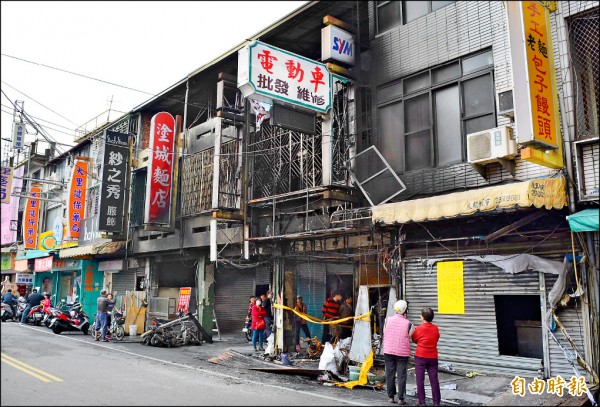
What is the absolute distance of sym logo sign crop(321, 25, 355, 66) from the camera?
1370 centimetres

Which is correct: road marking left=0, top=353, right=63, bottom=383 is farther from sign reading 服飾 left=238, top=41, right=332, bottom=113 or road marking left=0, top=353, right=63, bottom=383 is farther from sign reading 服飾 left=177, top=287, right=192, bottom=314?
sign reading 服飾 left=177, top=287, right=192, bottom=314

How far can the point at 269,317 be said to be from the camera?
16438 millimetres

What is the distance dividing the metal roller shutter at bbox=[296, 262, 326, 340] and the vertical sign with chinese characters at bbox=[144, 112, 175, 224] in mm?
6968

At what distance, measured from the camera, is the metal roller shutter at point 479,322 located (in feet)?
34.4

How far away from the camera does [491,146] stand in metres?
10.6

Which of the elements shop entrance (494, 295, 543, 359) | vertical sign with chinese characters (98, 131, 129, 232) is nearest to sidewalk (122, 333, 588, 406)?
shop entrance (494, 295, 543, 359)

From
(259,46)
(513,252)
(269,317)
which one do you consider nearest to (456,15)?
(259,46)

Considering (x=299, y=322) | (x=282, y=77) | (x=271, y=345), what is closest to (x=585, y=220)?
(x=282, y=77)

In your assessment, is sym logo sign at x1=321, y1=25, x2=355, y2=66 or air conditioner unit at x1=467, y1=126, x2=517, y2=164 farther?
sym logo sign at x1=321, y1=25, x2=355, y2=66

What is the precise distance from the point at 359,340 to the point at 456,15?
8.42 metres

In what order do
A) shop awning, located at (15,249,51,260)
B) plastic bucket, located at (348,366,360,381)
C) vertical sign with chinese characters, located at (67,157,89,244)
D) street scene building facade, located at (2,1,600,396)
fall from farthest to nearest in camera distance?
shop awning, located at (15,249,51,260)
vertical sign with chinese characters, located at (67,157,89,244)
plastic bucket, located at (348,366,360,381)
street scene building facade, located at (2,1,600,396)

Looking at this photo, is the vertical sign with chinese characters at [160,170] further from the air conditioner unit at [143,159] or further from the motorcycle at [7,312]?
the motorcycle at [7,312]

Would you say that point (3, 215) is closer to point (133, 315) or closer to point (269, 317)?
point (133, 315)

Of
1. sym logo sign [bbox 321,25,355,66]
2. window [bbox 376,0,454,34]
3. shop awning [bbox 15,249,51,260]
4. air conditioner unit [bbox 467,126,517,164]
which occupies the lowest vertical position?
shop awning [bbox 15,249,51,260]
